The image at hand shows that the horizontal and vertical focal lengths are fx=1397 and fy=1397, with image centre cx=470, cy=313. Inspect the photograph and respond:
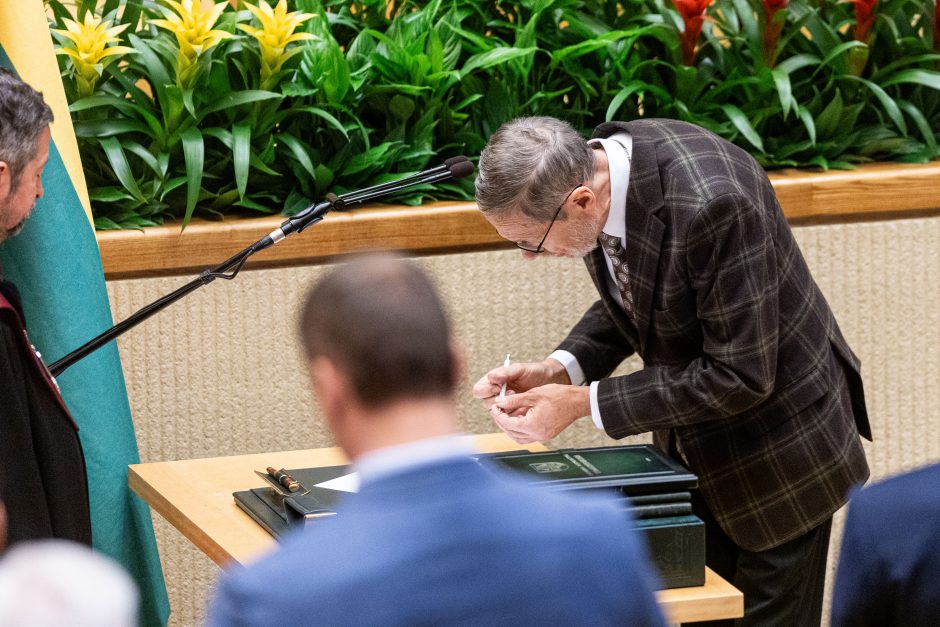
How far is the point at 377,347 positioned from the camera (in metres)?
1.13

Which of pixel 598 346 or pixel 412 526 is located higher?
pixel 412 526

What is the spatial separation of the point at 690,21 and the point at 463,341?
938mm

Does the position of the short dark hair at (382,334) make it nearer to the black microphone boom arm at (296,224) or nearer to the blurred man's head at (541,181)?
the black microphone boom arm at (296,224)

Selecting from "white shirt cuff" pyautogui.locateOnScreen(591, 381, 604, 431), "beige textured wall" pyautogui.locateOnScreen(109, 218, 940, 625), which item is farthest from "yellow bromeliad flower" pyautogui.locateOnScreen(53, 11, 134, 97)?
"white shirt cuff" pyautogui.locateOnScreen(591, 381, 604, 431)

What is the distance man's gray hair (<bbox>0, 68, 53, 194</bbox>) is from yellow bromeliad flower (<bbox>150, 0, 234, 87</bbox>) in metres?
0.81

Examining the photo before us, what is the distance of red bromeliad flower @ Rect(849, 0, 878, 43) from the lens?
343cm

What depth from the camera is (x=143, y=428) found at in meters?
3.18

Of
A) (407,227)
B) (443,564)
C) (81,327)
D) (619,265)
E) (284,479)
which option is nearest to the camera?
(443,564)

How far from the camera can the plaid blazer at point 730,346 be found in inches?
90.2

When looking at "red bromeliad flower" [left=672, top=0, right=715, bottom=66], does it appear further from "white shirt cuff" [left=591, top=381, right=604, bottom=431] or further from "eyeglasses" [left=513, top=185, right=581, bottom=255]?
"white shirt cuff" [left=591, top=381, right=604, bottom=431]

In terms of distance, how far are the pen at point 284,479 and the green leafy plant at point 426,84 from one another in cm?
83

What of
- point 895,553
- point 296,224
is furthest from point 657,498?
point 895,553

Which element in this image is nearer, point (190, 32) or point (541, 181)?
point (541, 181)

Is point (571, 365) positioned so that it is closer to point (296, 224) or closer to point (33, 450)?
point (296, 224)
